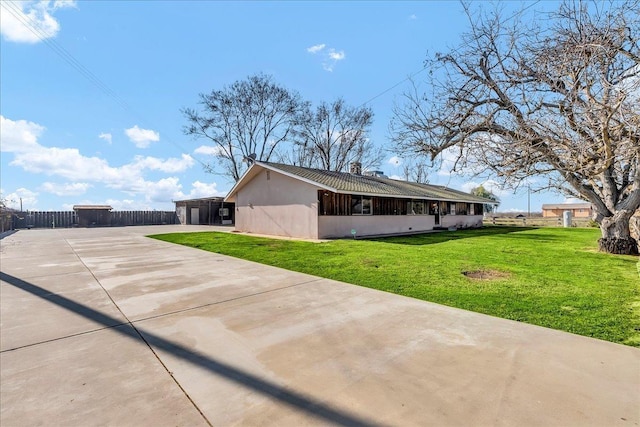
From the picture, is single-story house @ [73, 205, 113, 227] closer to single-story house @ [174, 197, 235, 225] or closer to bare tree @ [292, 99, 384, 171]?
single-story house @ [174, 197, 235, 225]

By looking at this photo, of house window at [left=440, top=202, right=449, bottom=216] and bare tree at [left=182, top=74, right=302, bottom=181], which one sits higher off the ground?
bare tree at [left=182, top=74, right=302, bottom=181]

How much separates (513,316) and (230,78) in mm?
28948

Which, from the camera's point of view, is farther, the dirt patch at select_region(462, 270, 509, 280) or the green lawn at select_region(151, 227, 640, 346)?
the dirt patch at select_region(462, 270, 509, 280)

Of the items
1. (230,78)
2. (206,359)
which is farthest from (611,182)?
(230,78)

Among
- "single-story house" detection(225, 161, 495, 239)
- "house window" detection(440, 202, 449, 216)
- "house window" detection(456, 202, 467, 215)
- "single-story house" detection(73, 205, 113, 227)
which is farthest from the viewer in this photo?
"single-story house" detection(73, 205, 113, 227)

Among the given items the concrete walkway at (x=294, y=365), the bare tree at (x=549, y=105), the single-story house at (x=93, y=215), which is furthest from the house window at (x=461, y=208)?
the single-story house at (x=93, y=215)

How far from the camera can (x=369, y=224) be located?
53.0ft

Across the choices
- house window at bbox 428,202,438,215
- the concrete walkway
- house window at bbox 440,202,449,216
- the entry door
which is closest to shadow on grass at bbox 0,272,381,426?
the concrete walkway

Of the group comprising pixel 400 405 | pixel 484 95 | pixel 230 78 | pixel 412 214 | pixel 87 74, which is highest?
pixel 230 78

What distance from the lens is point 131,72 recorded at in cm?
1491

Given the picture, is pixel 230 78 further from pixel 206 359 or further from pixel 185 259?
pixel 206 359

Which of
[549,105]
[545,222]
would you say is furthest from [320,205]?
[545,222]

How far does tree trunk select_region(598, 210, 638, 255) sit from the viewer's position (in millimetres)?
9430

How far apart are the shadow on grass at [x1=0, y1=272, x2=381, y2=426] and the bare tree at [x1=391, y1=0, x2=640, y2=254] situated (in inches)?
230
